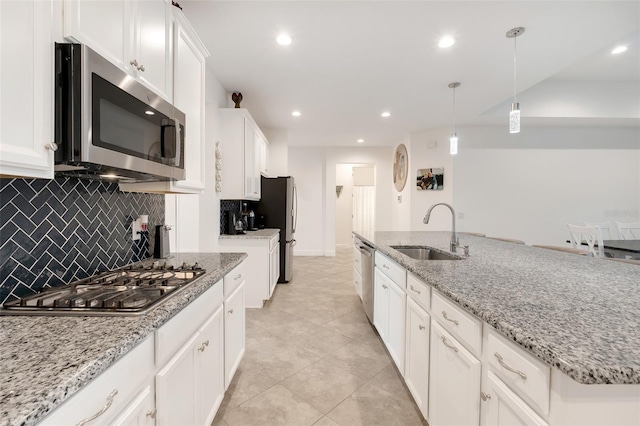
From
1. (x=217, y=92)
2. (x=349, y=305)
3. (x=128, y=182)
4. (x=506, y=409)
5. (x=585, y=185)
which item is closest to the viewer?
(x=506, y=409)

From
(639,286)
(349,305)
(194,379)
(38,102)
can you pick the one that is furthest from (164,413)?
(349,305)

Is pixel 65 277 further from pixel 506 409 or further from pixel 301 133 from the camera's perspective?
pixel 301 133

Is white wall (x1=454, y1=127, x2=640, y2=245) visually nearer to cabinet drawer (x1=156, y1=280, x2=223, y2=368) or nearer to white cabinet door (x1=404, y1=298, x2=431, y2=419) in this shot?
white cabinet door (x1=404, y1=298, x2=431, y2=419)

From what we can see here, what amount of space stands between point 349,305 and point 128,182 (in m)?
2.71

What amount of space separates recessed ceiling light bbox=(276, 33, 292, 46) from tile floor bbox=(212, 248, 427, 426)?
8.73ft

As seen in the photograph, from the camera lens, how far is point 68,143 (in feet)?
3.01

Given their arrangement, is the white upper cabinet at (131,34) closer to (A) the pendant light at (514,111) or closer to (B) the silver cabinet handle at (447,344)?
(B) the silver cabinet handle at (447,344)

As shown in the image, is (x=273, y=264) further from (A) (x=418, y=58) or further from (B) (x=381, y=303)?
(A) (x=418, y=58)

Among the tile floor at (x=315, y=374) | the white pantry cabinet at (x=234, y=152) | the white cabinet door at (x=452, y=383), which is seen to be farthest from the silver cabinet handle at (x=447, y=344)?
the white pantry cabinet at (x=234, y=152)

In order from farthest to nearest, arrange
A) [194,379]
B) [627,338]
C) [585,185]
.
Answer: [585,185] → [194,379] → [627,338]

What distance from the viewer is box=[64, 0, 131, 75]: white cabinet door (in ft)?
3.08

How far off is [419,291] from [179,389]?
1220 millimetres

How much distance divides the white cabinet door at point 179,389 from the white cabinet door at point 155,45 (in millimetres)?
1226

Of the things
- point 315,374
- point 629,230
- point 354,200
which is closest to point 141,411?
point 315,374
